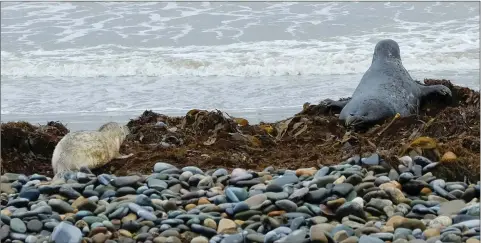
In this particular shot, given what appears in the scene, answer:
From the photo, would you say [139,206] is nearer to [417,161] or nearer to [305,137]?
[417,161]

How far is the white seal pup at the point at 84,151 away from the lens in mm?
5562

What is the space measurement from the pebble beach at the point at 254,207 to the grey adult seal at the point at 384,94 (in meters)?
1.90

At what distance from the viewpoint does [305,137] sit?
6516mm

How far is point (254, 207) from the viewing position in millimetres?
4332

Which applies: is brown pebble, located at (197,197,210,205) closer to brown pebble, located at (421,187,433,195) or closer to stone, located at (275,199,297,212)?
stone, located at (275,199,297,212)

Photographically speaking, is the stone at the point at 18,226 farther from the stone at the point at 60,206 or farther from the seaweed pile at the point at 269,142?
the seaweed pile at the point at 269,142

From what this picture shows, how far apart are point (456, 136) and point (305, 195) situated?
1813 mm

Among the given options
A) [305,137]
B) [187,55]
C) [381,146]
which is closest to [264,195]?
[381,146]

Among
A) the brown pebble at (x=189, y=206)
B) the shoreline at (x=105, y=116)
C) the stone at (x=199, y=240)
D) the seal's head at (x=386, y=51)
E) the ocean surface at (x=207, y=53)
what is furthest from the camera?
the ocean surface at (x=207, y=53)

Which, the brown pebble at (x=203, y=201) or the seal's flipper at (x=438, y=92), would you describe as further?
the seal's flipper at (x=438, y=92)

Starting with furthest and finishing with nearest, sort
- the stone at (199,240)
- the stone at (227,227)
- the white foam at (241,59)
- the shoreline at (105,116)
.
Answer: the white foam at (241,59) → the shoreline at (105,116) → the stone at (227,227) → the stone at (199,240)

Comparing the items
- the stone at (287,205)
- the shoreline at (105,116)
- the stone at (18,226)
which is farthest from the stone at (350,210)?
the shoreline at (105,116)

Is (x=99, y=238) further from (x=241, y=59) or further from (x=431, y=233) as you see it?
(x=241, y=59)

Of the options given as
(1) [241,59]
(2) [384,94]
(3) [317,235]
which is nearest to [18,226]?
(3) [317,235]
